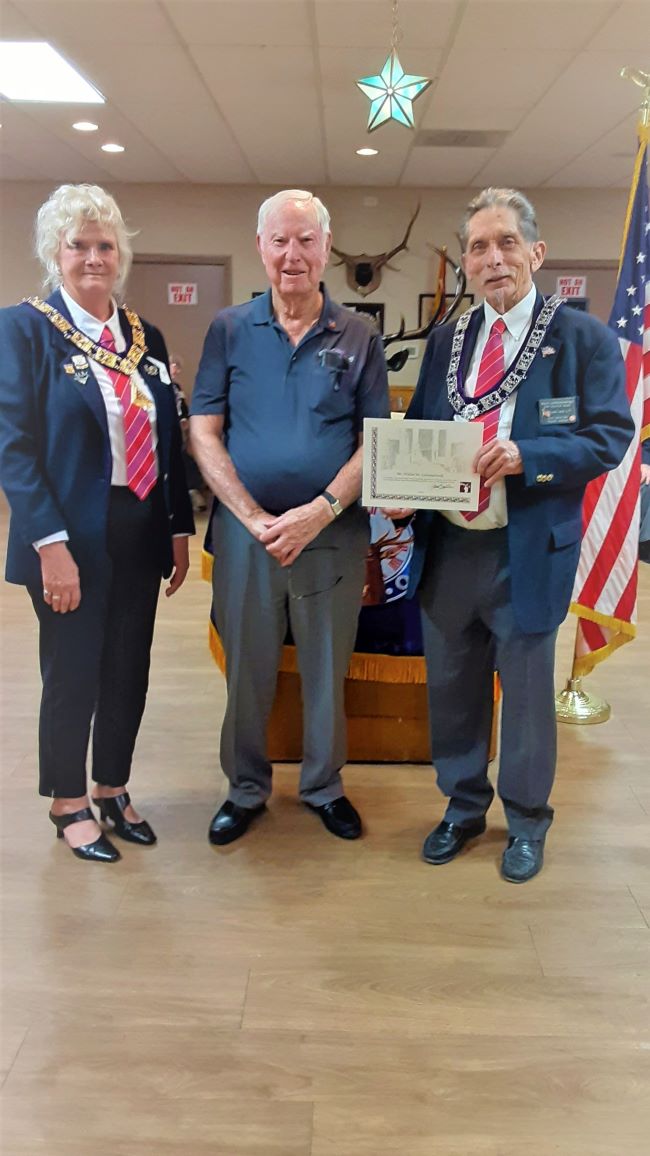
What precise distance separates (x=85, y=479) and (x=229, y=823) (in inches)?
37.7

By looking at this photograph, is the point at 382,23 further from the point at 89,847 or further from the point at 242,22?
the point at 89,847

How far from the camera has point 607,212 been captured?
704 centimetres

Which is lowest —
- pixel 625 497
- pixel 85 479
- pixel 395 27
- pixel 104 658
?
pixel 104 658

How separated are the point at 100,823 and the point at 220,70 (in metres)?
3.82

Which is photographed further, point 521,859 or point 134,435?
point 521,859

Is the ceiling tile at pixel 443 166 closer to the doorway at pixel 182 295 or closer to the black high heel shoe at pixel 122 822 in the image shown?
the doorway at pixel 182 295

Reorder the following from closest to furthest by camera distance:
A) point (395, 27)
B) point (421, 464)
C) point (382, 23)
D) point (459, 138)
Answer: point (421, 464) < point (395, 27) < point (382, 23) < point (459, 138)

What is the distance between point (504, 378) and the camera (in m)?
1.79

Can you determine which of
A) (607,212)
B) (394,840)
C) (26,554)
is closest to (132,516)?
(26,554)

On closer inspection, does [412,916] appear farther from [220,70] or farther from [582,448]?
[220,70]

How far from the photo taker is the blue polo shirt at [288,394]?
1917mm

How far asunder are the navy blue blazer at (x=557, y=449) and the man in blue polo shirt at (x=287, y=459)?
29 cm

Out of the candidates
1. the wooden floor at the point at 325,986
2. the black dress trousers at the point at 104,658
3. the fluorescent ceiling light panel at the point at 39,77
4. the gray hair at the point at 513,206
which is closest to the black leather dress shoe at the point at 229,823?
the wooden floor at the point at 325,986

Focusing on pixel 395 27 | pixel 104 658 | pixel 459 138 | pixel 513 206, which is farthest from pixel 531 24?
pixel 104 658
